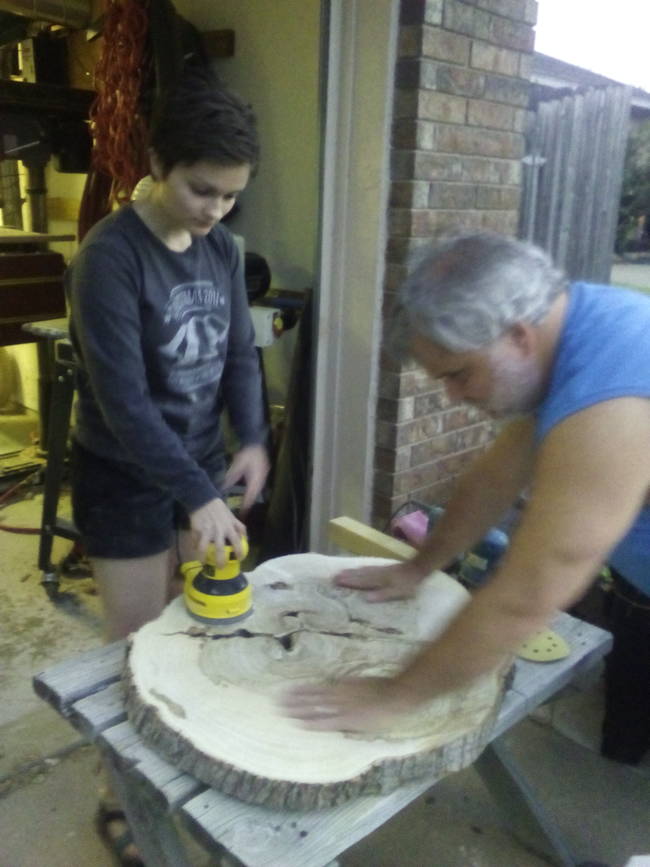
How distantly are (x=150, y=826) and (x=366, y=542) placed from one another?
0.87 metres

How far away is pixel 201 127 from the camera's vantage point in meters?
1.31

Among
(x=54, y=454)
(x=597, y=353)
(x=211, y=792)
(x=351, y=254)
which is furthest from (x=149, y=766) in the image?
(x=54, y=454)

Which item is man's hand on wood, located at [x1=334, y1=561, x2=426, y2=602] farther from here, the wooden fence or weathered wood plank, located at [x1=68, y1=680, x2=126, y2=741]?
the wooden fence

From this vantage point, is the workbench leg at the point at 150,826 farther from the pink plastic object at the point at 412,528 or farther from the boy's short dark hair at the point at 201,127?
the pink plastic object at the point at 412,528

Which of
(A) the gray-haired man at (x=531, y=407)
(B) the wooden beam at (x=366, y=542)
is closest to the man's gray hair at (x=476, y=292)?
(A) the gray-haired man at (x=531, y=407)

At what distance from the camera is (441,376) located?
3.48ft

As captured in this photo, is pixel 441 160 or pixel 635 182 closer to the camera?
pixel 441 160

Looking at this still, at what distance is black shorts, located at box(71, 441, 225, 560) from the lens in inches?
60.5

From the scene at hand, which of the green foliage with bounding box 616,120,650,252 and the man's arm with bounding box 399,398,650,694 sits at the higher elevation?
the green foliage with bounding box 616,120,650,252

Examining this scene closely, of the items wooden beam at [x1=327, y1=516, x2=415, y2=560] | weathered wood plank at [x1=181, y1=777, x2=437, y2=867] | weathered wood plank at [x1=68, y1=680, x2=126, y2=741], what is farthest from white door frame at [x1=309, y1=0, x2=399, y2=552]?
weathered wood plank at [x1=181, y1=777, x2=437, y2=867]

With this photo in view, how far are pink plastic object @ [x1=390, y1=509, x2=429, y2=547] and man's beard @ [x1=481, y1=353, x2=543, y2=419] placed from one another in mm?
1220

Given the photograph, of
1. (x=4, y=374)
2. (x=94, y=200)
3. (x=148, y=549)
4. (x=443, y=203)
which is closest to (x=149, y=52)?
(x=94, y=200)

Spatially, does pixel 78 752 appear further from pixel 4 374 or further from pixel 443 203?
pixel 4 374

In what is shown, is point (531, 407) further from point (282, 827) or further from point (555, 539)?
point (282, 827)
